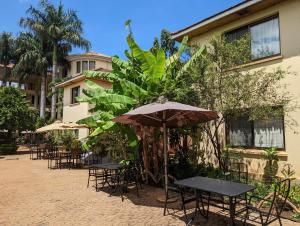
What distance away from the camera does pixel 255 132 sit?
10.9m

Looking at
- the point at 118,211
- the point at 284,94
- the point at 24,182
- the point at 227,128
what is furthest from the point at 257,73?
the point at 24,182

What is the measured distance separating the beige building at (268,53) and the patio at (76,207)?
3.75 meters

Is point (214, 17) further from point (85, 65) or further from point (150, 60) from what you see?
point (85, 65)

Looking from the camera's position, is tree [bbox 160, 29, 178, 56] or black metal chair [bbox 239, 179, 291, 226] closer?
black metal chair [bbox 239, 179, 291, 226]

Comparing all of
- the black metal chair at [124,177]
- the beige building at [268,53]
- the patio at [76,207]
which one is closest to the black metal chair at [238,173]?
the beige building at [268,53]

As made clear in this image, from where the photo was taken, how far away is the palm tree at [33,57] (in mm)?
41500

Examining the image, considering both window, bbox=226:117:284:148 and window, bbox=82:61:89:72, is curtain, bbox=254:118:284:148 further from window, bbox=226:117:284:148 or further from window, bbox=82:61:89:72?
window, bbox=82:61:89:72

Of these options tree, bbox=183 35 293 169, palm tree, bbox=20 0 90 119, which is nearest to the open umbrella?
tree, bbox=183 35 293 169

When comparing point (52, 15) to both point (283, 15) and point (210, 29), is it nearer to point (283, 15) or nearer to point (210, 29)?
point (210, 29)

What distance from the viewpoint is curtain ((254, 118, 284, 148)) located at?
1010 centimetres

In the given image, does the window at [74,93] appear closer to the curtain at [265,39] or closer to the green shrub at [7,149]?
the green shrub at [7,149]

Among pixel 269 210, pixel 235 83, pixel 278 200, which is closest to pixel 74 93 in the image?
pixel 235 83

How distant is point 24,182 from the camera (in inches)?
475

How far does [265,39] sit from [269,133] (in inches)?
145
